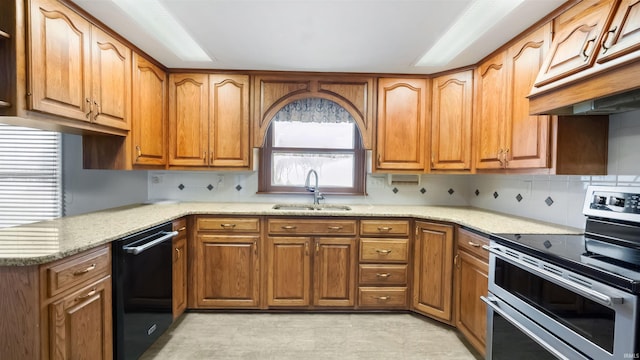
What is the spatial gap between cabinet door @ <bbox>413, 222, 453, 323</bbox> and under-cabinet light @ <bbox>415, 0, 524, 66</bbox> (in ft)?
4.72

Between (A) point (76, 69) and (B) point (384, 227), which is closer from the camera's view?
(A) point (76, 69)

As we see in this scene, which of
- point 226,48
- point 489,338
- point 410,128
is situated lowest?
point 489,338

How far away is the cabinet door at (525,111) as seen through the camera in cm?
189

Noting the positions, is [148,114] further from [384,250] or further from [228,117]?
[384,250]

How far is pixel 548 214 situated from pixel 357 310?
5.58 ft

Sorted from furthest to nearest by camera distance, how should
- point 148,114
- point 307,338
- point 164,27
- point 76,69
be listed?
point 148,114
point 307,338
point 164,27
point 76,69

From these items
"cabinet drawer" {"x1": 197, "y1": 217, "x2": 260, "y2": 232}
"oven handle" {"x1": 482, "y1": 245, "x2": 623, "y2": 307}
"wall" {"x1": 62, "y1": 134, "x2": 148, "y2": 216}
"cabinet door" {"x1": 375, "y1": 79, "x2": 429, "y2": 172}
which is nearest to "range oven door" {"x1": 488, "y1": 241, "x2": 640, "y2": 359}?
"oven handle" {"x1": 482, "y1": 245, "x2": 623, "y2": 307}

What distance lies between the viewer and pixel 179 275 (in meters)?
2.43

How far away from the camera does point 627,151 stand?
169 centimetres

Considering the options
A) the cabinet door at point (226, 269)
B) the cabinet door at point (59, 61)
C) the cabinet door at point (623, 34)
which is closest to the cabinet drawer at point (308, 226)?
the cabinet door at point (226, 269)

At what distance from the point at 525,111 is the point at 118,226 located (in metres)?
2.79

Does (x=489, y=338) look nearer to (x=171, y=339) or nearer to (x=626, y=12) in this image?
(x=626, y=12)

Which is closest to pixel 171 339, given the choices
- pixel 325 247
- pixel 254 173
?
pixel 325 247

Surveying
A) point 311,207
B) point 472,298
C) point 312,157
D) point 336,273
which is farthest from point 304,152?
point 472,298
